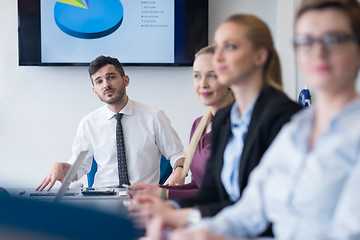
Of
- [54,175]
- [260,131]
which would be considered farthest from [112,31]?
[260,131]

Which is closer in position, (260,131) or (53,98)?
(260,131)


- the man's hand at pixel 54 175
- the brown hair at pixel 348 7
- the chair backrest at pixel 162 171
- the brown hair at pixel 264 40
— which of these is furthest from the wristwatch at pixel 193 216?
the chair backrest at pixel 162 171

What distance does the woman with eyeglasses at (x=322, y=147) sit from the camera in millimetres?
967

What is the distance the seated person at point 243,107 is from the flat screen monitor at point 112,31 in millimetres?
2648

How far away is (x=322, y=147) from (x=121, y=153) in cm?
230

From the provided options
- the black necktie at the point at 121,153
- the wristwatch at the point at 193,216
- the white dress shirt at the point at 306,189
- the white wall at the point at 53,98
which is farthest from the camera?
the white wall at the point at 53,98

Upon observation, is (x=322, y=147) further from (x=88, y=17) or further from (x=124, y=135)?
(x=88, y=17)

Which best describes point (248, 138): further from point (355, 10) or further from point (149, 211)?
point (355, 10)

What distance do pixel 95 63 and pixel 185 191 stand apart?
1468 mm

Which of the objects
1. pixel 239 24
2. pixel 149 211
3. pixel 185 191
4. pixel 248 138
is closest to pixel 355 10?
pixel 239 24

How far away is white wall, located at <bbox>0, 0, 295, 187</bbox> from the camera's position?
4.23 m

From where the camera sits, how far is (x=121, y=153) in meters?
3.20

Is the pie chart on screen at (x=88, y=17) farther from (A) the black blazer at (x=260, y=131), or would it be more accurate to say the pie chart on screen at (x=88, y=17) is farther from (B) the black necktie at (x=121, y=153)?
(A) the black blazer at (x=260, y=131)

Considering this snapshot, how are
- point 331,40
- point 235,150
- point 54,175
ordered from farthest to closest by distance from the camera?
1. point 54,175
2. point 235,150
3. point 331,40
